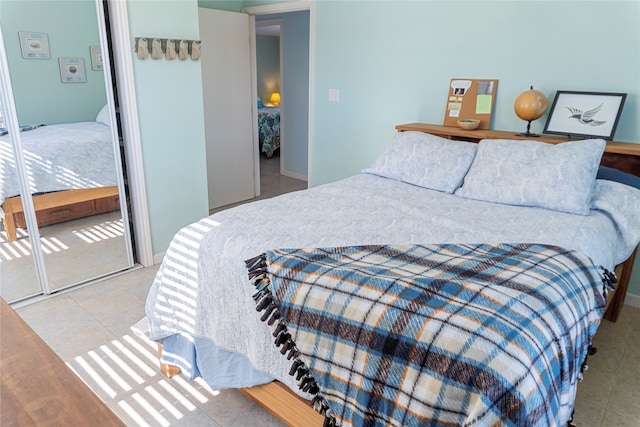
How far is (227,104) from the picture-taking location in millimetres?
4195

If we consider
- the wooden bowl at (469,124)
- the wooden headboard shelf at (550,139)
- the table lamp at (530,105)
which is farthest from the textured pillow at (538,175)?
the wooden bowl at (469,124)

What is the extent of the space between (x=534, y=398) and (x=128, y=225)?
8.76ft

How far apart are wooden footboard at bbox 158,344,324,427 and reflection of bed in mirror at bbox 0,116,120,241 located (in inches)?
70.1

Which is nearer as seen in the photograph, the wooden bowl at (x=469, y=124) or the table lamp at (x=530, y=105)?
the table lamp at (x=530, y=105)

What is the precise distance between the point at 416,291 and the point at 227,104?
134 inches

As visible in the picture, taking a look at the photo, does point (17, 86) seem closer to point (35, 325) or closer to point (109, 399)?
point (35, 325)

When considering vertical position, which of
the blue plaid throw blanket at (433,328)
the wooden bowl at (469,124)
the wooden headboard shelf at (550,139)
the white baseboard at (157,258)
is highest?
the wooden bowl at (469,124)

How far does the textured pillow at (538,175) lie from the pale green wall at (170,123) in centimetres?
191

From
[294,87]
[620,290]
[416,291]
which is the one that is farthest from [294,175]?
[416,291]

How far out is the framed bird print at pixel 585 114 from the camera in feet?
8.00

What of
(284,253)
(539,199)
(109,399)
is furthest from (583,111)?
(109,399)

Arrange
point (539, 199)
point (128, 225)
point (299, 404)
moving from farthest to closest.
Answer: point (128, 225) → point (539, 199) → point (299, 404)

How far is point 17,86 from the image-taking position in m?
2.35

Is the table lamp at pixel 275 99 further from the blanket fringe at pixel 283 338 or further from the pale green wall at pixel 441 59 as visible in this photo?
the blanket fringe at pixel 283 338
